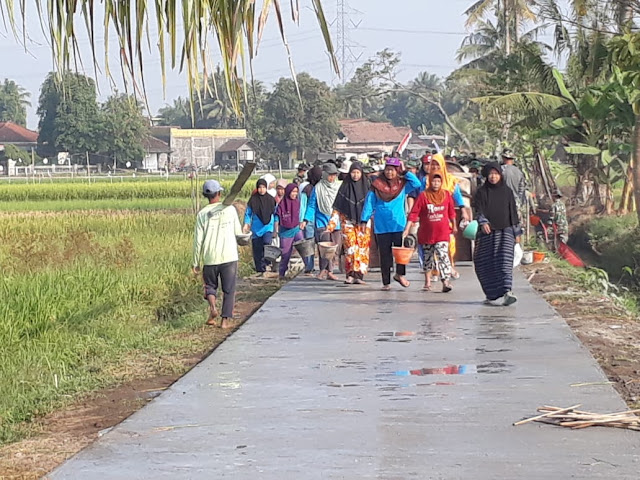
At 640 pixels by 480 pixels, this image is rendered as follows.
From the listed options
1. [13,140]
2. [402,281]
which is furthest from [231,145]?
[402,281]

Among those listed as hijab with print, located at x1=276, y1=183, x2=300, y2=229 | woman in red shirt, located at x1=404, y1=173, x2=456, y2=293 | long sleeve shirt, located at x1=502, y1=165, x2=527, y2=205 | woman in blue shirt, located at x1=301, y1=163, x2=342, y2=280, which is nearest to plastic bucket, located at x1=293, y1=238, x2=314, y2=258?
hijab with print, located at x1=276, y1=183, x2=300, y2=229

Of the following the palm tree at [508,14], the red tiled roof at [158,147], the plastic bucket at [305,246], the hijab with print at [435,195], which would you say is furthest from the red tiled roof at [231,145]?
the hijab with print at [435,195]

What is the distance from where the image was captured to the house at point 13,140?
8225 centimetres

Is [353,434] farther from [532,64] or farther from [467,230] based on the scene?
[532,64]

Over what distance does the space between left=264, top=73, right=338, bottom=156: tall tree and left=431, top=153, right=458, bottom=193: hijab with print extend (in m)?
52.7

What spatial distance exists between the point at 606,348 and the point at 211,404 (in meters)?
4.00

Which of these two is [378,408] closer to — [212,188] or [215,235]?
[215,235]

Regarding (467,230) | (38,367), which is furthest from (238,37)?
(467,230)

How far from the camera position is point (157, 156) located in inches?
3273

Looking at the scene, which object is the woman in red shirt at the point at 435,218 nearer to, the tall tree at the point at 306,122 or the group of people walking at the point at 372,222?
the group of people walking at the point at 372,222

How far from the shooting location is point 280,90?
206 feet

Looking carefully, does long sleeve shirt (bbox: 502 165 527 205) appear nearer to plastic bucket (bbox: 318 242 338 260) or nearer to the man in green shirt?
plastic bucket (bbox: 318 242 338 260)

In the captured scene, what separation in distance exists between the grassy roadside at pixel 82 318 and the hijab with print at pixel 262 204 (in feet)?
4.32

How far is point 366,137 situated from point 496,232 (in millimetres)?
80224
